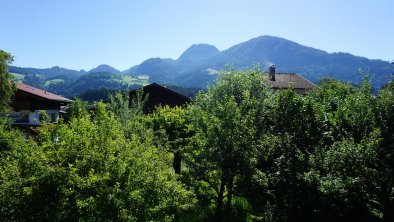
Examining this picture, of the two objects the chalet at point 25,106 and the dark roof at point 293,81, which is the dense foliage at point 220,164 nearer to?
the chalet at point 25,106

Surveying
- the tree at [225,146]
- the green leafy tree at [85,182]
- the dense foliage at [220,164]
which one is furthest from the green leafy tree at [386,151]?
the green leafy tree at [85,182]

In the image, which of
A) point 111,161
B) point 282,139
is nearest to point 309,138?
point 282,139

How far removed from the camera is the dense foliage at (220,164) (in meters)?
9.10

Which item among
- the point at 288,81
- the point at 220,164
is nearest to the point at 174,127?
the point at 220,164

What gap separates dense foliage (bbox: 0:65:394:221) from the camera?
9102 mm

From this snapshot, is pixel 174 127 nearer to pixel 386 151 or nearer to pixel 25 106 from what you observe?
pixel 386 151

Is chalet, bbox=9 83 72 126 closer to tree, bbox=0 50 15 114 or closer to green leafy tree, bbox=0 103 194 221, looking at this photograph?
tree, bbox=0 50 15 114

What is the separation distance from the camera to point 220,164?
49.0 feet

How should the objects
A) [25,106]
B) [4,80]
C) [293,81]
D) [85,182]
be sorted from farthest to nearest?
[293,81], [25,106], [4,80], [85,182]

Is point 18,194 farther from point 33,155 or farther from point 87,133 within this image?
point 87,133

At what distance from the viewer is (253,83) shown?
22578 mm

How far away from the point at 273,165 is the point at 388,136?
527 cm

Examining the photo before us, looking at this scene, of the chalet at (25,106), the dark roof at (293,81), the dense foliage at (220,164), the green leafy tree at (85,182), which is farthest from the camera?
the dark roof at (293,81)

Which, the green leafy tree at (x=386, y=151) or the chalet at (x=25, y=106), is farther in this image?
the chalet at (x=25, y=106)
